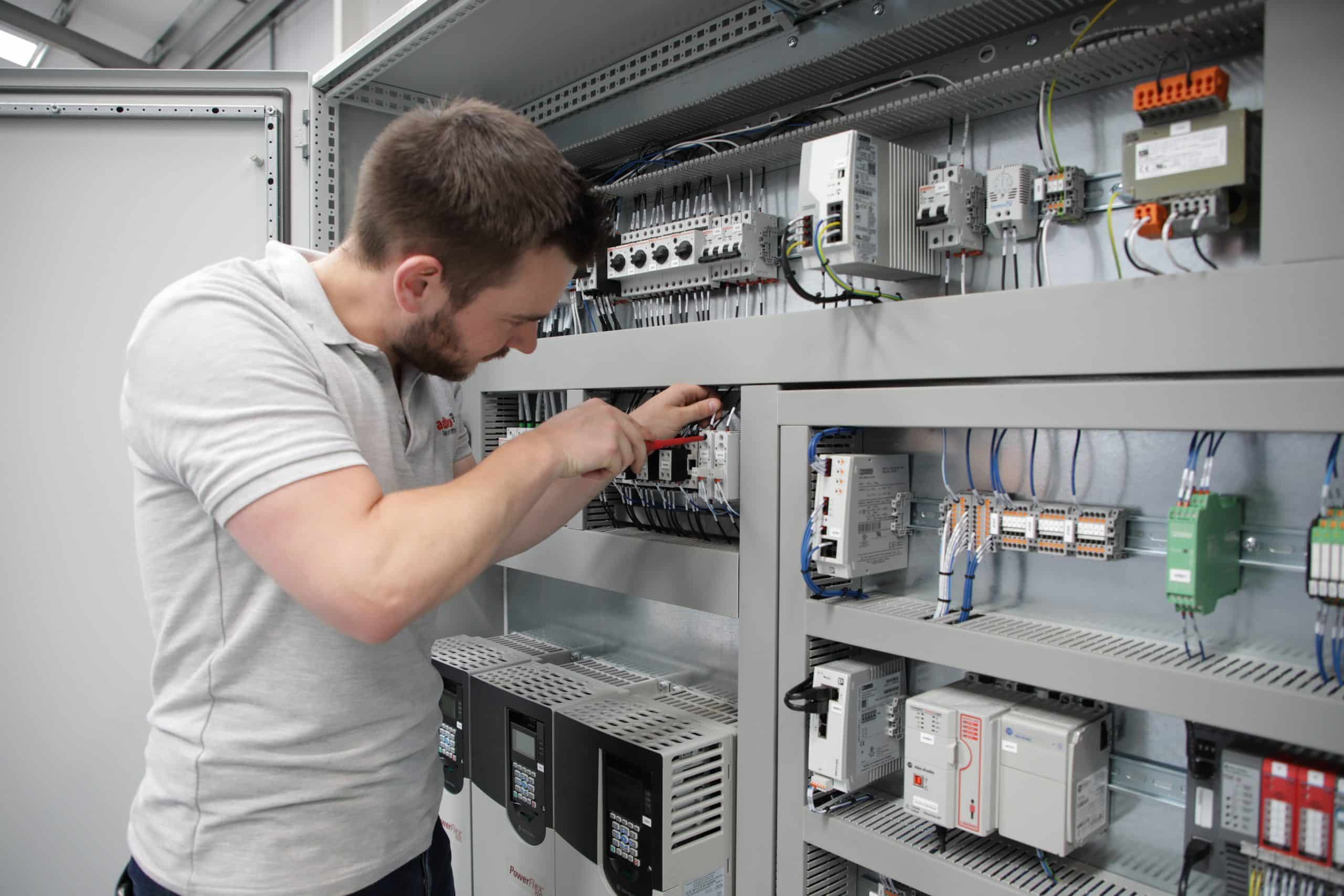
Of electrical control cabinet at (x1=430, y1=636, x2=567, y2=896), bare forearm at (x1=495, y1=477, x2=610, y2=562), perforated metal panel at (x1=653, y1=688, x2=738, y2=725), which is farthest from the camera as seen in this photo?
electrical control cabinet at (x1=430, y1=636, x2=567, y2=896)

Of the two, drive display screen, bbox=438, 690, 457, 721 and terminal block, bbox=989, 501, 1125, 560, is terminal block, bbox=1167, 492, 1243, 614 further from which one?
drive display screen, bbox=438, 690, 457, 721

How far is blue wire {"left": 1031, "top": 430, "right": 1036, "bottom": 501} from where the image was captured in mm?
1199

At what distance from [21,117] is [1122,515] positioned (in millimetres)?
2239

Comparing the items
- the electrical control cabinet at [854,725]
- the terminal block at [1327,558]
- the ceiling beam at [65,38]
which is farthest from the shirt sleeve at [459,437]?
the ceiling beam at [65,38]

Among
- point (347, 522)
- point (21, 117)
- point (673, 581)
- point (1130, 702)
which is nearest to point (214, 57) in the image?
point (21, 117)

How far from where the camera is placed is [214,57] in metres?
3.67

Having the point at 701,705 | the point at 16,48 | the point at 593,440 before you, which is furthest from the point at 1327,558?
the point at 16,48

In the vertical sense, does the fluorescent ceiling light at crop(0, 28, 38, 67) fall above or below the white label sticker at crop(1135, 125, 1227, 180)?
above

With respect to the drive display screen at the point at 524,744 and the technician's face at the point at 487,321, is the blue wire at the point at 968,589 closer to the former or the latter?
the technician's face at the point at 487,321

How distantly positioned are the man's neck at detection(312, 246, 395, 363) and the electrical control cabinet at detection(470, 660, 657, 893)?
76 centimetres

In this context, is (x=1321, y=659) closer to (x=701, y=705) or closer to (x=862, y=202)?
(x=862, y=202)

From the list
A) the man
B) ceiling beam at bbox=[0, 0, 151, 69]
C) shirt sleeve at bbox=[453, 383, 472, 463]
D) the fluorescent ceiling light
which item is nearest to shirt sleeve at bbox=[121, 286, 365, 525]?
the man

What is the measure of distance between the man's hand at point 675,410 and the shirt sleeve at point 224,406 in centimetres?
54

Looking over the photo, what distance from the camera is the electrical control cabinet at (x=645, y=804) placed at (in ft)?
4.07
